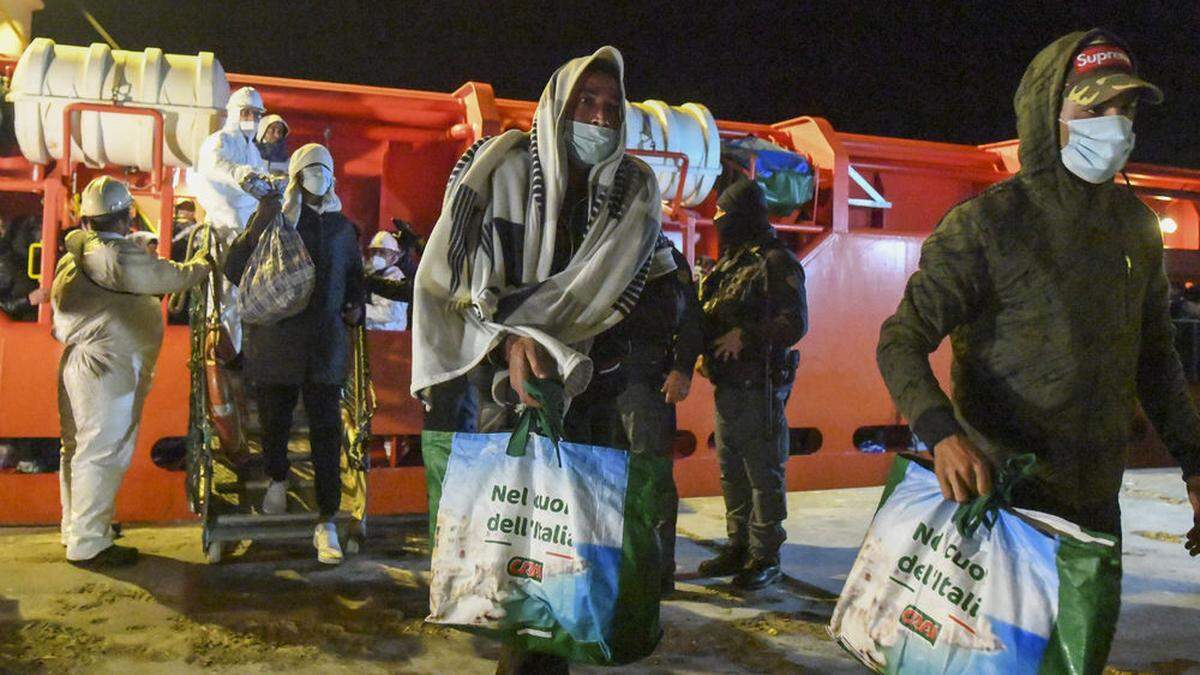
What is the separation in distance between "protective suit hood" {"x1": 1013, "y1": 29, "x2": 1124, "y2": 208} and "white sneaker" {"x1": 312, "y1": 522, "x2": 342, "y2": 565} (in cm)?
372

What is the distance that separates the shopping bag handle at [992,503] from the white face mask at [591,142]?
1.34 meters

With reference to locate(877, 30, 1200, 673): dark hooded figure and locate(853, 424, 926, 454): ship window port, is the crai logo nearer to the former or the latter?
locate(877, 30, 1200, 673): dark hooded figure

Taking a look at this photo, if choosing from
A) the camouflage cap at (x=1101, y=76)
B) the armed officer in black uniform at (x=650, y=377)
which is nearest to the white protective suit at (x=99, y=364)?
the armed officer in black uniform at (x=650, y=377)

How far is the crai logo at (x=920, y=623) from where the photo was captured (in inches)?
77.1

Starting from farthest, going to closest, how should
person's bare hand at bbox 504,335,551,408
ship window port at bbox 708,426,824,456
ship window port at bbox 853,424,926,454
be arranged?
ship window port at bbox 853,424,926,454
ship window port at bbox 708,426,824,456
person's bare hand at bbox 504,335,551,408

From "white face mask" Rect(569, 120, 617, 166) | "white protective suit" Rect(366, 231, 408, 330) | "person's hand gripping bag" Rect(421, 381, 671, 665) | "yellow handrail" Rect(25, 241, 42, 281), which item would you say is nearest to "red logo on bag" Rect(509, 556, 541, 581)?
"person's hand gripping bag" Rect(421, 381, 671, 665)

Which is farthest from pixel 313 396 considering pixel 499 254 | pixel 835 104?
pixel 835 104

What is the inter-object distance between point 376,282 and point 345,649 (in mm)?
2190

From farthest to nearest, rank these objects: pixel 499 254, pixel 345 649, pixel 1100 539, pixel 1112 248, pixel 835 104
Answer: pixel 835 104, pixel 345 649, pixel 499 254, pixel 1112 248, pixel 1100 539

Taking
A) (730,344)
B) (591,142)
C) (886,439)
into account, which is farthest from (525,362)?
(886,439)

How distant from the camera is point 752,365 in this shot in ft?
15.6

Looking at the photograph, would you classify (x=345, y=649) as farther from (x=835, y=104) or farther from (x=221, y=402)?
(x=835, y=104)

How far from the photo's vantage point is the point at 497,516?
2.37 m

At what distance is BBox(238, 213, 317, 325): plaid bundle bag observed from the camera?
15.2 ft
